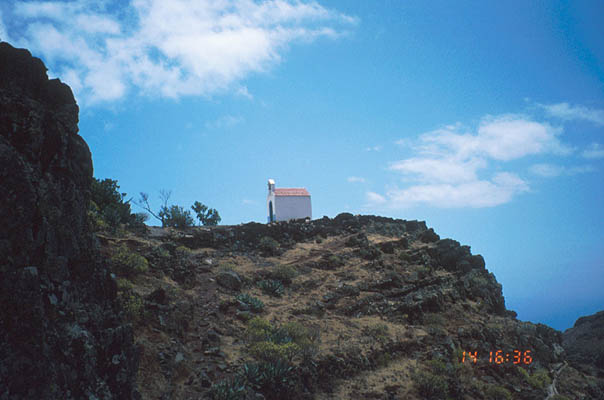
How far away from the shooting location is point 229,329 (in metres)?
13.5

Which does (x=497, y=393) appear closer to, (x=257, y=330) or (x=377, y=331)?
(x=377, y=331)

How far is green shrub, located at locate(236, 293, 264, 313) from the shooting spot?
15.8 meters

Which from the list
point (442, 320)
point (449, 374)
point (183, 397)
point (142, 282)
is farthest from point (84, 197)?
point (442, 320)

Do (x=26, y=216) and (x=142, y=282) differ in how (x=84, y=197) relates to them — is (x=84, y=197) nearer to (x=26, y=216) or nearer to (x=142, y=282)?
(x=26, y=216)

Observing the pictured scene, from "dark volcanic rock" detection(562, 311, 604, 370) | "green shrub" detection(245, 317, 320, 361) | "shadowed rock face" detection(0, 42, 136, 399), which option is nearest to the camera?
"shadowed rock face" detection(0, 42, 136, 399)

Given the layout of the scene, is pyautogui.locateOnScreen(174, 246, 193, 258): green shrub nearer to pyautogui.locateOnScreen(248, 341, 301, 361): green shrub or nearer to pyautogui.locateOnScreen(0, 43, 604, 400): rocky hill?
pyautogui.locateOnScreen(0, 43, 604, 400): rocky hill

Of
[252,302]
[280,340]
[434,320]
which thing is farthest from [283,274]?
[434,320]

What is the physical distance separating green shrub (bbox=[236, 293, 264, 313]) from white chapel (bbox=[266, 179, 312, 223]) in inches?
885

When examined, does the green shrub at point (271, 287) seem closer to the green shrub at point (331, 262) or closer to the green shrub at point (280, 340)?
the green shrub at point (280, 340)

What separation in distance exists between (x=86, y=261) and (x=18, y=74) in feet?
13.0

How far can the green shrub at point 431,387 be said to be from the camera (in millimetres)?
12297

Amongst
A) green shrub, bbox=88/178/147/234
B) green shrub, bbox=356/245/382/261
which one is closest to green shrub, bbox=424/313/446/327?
green shrub, bbox=356/245/382/261

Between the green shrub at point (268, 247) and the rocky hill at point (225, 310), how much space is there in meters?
0.13

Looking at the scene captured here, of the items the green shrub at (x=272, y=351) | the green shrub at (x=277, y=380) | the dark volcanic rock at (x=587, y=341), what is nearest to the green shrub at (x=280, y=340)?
the green shrub at (x=272, y=351)
